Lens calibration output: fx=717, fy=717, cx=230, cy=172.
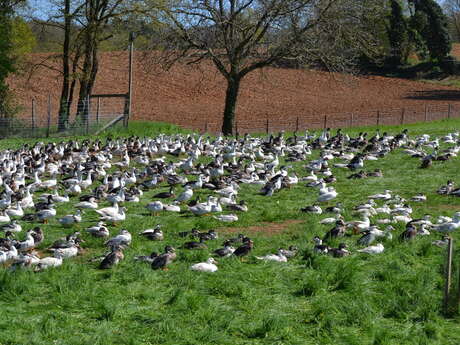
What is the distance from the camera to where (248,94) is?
68.0 meters

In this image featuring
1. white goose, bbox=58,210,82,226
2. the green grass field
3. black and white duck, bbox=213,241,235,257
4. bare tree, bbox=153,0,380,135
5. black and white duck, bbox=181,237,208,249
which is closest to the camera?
the green grass field

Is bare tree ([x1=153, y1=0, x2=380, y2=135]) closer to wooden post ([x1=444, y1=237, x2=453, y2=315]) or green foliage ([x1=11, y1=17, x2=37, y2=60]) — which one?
green foliage ([x1=11, y1=17, x2=37, y2=60])

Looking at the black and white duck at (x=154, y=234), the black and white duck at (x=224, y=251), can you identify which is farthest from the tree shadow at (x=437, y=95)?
the black and white duck at (x=224, y=251)

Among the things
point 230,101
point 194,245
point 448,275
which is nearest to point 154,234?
point 194,245

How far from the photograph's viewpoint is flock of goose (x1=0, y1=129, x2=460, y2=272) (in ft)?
46.0

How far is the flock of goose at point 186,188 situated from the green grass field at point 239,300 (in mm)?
337

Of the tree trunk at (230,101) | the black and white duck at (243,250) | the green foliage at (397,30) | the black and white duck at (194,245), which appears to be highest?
the green foliage at (397,30)

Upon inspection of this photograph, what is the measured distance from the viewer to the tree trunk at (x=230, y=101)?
40.0 m

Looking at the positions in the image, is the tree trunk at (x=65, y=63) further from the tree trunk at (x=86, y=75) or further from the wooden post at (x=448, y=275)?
the wooden post at (x=448, y=275)

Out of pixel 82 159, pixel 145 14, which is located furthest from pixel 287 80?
pixel 82 159

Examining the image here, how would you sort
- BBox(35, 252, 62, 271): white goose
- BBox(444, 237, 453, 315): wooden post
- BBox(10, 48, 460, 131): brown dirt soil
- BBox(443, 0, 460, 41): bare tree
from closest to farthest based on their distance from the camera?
BBox(444, 237, 453, 315): wooden post, BBox(35, 252, 62, 271): white goose, BBox(10, 48, 460, 131): brown dirt soil, BBox(443, 0, 460, 41): bare tree

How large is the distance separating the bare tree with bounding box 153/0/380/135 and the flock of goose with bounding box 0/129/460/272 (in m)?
5.97

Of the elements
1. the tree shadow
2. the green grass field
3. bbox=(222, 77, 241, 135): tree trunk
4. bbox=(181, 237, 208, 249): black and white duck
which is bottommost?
the green grass field

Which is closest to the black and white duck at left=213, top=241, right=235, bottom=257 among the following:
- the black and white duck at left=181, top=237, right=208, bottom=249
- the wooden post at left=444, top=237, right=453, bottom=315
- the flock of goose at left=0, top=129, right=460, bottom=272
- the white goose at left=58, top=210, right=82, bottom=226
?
the flock of goose at left=0, top=129, right=460, bottom=272
